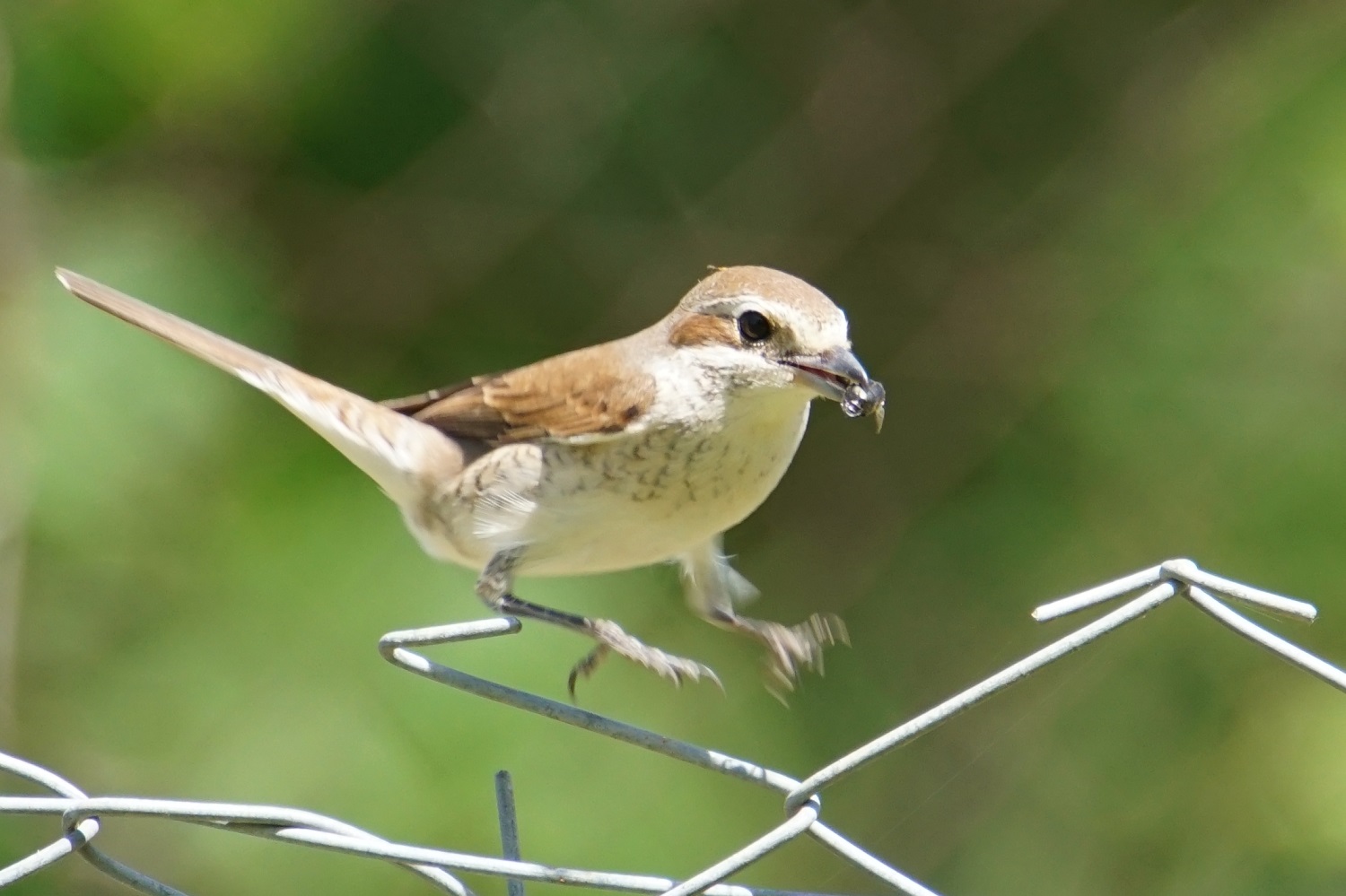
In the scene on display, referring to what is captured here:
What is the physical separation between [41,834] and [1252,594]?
283 cm

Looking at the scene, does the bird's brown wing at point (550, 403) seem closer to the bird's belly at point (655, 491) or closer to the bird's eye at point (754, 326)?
the bird's belly at point (655, 491)

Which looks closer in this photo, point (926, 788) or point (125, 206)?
point (125, 206)

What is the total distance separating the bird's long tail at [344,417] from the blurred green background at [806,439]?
0.37 meters

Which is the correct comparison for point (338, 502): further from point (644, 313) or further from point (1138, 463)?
point (1138, 463)

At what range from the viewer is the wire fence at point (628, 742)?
1.32 meters

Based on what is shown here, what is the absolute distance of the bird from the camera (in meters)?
2.50

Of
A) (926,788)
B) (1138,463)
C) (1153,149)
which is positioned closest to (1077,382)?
(1138,463)

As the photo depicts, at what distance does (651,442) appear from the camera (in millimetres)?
2535

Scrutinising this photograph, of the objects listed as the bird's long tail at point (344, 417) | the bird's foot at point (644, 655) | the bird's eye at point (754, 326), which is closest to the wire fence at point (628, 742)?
the bird's foot at point (644, 655)

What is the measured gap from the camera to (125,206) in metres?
3.53

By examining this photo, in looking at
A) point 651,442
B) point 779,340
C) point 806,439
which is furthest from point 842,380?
point 806,439

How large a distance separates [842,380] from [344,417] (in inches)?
43.0

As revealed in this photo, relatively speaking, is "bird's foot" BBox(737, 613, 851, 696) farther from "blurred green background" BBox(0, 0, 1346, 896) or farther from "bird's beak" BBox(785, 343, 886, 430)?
"blurred green background" BBox(0, 0, 1346, 896)

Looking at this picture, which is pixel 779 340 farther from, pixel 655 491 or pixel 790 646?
pixel 790 646
